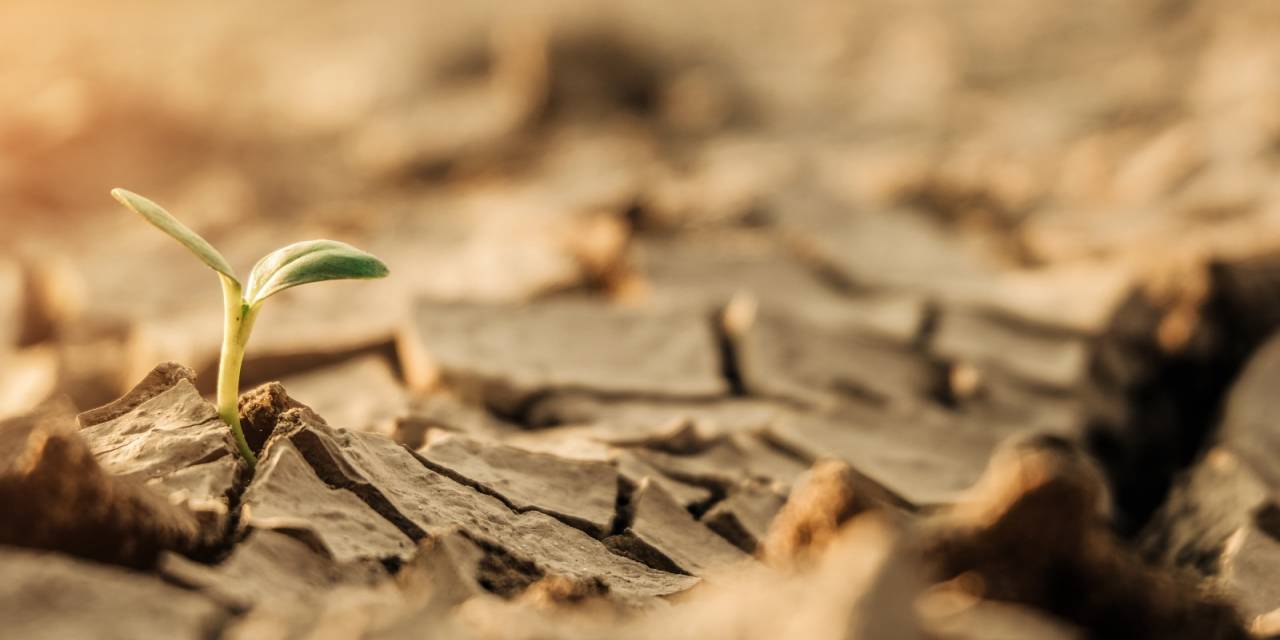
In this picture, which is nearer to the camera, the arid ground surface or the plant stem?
the arid ground surface

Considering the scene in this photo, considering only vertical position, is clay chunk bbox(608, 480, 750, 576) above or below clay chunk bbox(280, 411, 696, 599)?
above

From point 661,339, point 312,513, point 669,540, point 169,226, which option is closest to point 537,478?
point 669,540

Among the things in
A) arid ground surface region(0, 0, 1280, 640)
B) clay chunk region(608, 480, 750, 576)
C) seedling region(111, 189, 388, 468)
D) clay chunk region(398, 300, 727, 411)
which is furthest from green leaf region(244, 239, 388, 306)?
clay chunk region(398, 300, 727, 411)

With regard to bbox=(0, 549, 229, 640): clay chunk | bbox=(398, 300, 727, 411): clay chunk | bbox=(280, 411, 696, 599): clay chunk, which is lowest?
bbox=(0, 549, 229, 640): clay chunk

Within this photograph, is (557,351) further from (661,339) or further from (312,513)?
(312,513)

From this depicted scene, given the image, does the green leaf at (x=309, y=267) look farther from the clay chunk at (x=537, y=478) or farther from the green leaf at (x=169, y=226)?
the clay chunk at (x=537, y=478)

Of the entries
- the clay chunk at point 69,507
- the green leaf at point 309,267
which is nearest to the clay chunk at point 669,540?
the green leaf at point 309,267

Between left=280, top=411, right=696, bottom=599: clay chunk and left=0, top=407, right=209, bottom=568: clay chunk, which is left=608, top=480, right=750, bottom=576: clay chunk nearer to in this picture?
left=280, top=411, right=696, bottom=599: clay chunk

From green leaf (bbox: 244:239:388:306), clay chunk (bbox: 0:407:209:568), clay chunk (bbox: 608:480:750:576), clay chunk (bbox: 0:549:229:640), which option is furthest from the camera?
clay chunk (bbox: 608:480:750:576)

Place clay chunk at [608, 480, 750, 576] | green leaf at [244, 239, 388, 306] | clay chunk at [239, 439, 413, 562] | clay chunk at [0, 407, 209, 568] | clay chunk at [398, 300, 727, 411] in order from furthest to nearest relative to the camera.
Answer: clay chunk at [398, 300, 727, 411], clay chunk at [608, 480, 750, 576], green leaf at [244, 239, 388, 306], clay chunk at [239, 439, 413, 562], clay chunk at [0, 407, 209, 568]
